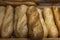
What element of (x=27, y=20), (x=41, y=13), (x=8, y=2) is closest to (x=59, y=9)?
(x=41, y=13)

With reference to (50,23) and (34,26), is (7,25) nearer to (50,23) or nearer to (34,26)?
(34,26)

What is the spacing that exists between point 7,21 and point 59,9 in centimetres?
40

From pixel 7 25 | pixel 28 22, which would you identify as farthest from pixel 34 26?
pixel 7 25

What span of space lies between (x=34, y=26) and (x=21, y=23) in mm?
96

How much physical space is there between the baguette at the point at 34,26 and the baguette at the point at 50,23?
92 millimetres

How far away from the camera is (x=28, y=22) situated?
0.86 m

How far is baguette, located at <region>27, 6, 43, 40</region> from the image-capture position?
0.75 metres

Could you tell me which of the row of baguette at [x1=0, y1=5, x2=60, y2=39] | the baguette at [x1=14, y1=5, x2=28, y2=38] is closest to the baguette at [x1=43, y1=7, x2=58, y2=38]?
the row of baguette at [x1=0, y1=5, x2=60, y2=39]

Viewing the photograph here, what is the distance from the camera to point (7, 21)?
0.88m

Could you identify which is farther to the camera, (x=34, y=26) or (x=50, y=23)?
(x=50, y=23)

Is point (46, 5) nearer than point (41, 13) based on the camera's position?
A: No

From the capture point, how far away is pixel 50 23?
0.91 meters

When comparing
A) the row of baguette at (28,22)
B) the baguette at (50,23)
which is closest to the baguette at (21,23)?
the row of baguette at (28,22)

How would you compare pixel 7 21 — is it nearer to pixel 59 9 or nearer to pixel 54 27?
pixel 54 27
